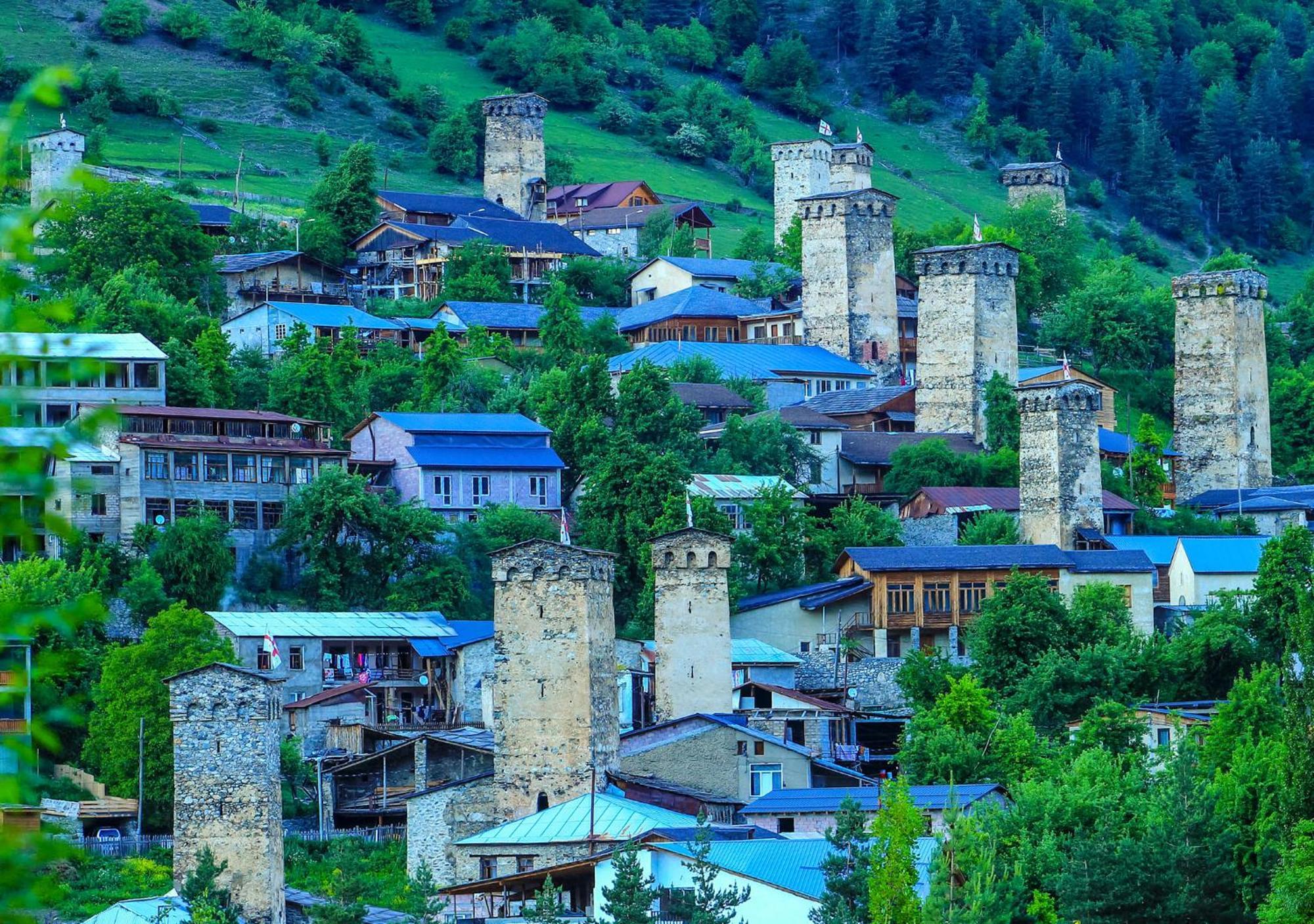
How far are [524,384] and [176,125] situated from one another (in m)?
41.9

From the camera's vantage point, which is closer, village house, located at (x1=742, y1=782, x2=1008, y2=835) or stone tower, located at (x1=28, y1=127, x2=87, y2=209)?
village house, located at (x1=742, y1=782, x2=1008, y2=835)

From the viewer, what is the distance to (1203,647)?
57.4 m

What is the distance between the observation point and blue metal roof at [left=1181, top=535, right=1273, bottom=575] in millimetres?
65125

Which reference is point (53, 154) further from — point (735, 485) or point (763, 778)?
point (763, 778)

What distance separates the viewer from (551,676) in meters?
45.8

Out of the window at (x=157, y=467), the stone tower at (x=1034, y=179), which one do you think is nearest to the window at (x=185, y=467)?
the window at (x=157, y=467)

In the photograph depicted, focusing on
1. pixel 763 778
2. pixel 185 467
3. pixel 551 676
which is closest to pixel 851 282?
pixel 185 467

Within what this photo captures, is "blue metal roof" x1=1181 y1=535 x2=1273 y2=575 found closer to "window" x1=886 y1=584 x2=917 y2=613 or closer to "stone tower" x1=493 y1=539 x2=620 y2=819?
"window" x1=886 y1=584 x2=917 y2=613

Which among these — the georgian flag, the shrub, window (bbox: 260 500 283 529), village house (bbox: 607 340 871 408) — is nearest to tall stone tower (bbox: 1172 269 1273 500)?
village house (bbox: 607 340 871 408)

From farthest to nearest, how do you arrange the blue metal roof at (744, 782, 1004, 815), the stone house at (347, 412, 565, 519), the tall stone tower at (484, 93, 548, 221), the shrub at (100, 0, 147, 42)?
the shrub at (100, 0, 147, 42), the tall stone tower at (484, 93, 548, 221), the stone house at (347, 412, 565, 519), the blue metal roof at (744, 782, 1004, 815)

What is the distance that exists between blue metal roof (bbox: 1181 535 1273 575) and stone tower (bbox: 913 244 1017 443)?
31.9 feet

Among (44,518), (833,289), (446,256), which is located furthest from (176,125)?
(44,518)

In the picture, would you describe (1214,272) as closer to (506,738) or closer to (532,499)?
(532,499)

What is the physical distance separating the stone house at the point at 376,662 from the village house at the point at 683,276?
115 feet
